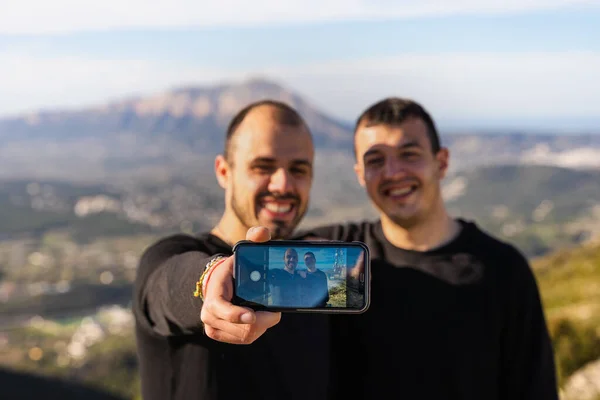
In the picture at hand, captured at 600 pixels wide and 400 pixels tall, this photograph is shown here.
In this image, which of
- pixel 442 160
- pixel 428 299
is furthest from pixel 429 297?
pixel 442 160

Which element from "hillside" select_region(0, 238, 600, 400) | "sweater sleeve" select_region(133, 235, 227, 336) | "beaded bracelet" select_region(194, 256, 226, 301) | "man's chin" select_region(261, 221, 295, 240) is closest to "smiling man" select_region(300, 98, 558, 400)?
"man's chin" select_region(261, 221, 295, 240)

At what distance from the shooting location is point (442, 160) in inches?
277

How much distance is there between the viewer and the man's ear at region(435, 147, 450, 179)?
6.94 metres

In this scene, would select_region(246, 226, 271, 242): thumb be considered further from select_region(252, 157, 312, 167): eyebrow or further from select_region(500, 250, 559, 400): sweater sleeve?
select_region(500, 250, 559, 400): sweater sleeve

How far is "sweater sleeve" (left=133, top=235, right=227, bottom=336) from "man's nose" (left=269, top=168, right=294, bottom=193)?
906 mm

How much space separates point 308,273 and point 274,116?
2.53m

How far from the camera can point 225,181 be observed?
632 cm

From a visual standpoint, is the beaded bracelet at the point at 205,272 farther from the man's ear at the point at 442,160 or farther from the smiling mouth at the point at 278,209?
the man's ear at the point at 442,160

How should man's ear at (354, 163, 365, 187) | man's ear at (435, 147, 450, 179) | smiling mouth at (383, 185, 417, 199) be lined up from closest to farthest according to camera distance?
smiling mouth at (383, 185, 417, 199)
man's ear at (354, 163, 365, 187)
man's ear at (435, 147, 450, 179)

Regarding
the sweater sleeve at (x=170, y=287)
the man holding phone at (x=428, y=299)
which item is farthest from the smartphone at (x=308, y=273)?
the man holding phone at (x=428, y=299)

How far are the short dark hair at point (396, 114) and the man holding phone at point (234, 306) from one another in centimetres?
115

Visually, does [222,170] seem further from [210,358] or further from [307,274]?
[307,274]

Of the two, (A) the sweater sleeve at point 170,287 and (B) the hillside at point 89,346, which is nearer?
(A) the sweater sleeve at point 170,287

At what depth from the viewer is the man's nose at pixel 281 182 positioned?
221 inches
